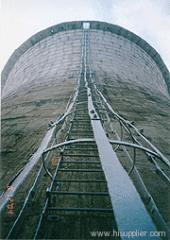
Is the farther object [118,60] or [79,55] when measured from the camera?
[118,60]

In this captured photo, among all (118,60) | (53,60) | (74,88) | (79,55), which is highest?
(118,60)

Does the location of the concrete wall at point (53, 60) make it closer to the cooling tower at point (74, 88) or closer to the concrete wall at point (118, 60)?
the cooling tower at point (74, 88)

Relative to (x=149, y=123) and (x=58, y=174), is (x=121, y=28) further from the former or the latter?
→ (x=58, y=174)

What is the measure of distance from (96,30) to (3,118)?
30.9ft

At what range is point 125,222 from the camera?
631 millimetres

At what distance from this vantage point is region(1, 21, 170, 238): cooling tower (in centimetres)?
217

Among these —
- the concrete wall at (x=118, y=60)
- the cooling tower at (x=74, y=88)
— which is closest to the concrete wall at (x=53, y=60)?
the cooling tower at (x=74, y=88)

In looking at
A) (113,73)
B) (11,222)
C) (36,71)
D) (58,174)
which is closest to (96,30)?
(113,73)

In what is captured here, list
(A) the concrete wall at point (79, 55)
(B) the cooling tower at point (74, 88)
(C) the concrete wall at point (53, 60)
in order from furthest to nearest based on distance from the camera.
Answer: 1. (A) the concrete wall at point (79, 55)
2. (C) the concrete wall at point (53, 60)
3. (B) the cooling tower at point (74, 88)

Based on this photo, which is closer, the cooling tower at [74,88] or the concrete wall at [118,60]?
the cooling tower at [74,88]

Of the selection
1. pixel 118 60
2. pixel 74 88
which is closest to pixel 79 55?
pixel 118 60

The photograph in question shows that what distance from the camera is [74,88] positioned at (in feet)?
17.5

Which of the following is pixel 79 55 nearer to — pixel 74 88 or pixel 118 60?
pixel 118 60

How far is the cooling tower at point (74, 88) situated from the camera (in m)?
2.17
